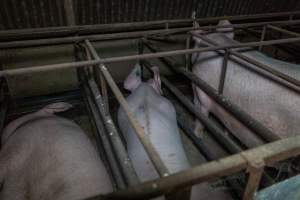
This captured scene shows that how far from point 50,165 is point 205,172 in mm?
1407

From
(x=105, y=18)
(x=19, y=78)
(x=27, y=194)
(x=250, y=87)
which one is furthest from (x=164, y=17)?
(x=27, y=194)

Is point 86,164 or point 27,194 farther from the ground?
point 86,164

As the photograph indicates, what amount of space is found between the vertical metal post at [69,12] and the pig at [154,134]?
3.30ft

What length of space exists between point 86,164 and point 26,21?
204 centimetres

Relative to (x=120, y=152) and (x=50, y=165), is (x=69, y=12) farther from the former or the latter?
(x=120, y=152)

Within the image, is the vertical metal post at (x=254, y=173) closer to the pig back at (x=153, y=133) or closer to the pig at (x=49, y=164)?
the pig back at (x=153, y=133)

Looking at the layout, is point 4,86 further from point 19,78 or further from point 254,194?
point 254,194

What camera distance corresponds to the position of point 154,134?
2.07 meters

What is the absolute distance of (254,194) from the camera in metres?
0.93

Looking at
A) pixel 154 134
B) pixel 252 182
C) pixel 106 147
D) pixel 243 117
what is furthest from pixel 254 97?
pixel 252 182

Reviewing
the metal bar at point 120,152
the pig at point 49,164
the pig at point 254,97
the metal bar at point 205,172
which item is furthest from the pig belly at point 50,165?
the pig at point 254,97

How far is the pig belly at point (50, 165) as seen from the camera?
5.56 ft

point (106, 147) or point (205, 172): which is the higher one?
point (205, 172)

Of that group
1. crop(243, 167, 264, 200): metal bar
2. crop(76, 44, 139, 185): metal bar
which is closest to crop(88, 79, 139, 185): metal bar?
crop(76, 44, 139, 185): metal bar
